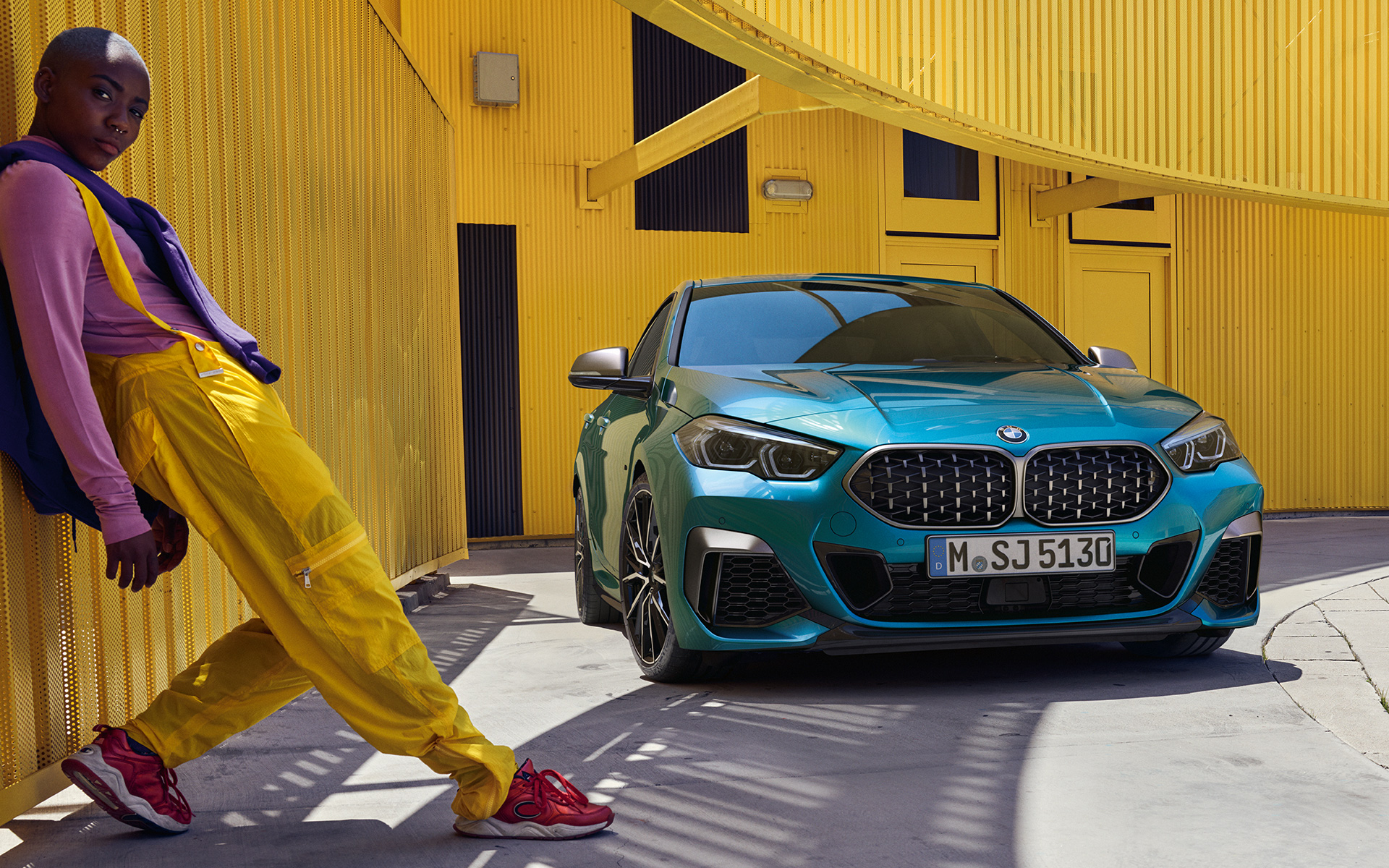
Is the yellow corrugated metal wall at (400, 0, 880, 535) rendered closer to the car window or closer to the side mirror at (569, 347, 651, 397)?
the car window

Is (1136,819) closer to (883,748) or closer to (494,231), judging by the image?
(883,748)

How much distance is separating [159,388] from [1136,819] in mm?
2123

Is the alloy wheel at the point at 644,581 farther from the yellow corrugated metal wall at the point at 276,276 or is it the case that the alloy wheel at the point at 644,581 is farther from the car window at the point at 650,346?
A: the yellow corrugated metal wall at the point at 276,276

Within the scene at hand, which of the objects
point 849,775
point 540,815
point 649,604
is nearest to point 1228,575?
point 849,775

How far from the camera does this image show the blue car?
3.61 metres

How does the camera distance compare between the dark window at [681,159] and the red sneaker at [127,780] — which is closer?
the red sneaker at [127,780]

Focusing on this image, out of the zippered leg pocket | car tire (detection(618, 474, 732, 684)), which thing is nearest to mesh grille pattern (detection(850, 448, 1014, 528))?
car tire (detection(618, 474, 732, 684))

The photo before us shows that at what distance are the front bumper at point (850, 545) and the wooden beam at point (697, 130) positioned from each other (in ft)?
13.9

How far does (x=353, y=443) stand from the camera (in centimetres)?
545

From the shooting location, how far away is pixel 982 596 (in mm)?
3648

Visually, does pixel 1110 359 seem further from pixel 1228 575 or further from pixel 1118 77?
pixel 1118 77

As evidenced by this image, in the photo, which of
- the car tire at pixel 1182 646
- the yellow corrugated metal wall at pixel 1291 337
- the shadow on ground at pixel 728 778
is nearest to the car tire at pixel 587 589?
the shadow on ground at pixel 728 778

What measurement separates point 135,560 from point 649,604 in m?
2.26

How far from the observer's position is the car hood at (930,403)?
12.1 feet
